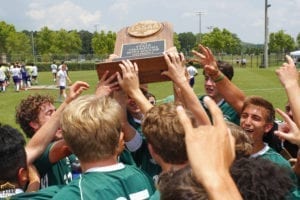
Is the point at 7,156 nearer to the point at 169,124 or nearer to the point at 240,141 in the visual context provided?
the point at 169,124

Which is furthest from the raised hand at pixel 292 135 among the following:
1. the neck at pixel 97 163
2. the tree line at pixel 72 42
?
the tree line at pixel 72 42

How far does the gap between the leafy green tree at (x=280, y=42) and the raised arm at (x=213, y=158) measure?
93751 millimetres

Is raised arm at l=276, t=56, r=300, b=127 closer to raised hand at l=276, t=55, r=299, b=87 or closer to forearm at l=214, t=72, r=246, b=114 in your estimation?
raised hand at l=276, t=55, r=299, b=87

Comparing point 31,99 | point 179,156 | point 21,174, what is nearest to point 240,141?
point 179,156

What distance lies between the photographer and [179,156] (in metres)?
2.92

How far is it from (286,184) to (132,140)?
2092 millimetres

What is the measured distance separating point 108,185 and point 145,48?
5.72ft

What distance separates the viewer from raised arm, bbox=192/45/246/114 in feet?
15.5

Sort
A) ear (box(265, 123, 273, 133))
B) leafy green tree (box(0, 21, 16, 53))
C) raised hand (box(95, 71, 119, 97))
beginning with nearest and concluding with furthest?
raised hand (box(95, 71, 119, 97)) < ear (box(265, 123, 273, 133)) < leafy green tree (box(0, 21, 16, 53))

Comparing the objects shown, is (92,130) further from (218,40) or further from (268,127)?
(218,40)

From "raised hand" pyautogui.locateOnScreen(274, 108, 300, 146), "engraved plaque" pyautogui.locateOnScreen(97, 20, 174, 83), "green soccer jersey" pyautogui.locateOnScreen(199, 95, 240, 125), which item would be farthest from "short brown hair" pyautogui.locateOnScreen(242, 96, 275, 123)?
"raised hand" pyautogui.locateOnScreen(274, 108, 300, 146)

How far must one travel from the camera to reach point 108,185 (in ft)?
8.86

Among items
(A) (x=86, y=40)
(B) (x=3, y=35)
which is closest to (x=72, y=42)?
(B) (x=3, y=35)

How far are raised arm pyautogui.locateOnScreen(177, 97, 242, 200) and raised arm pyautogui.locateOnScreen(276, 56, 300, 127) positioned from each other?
77.0 inches
